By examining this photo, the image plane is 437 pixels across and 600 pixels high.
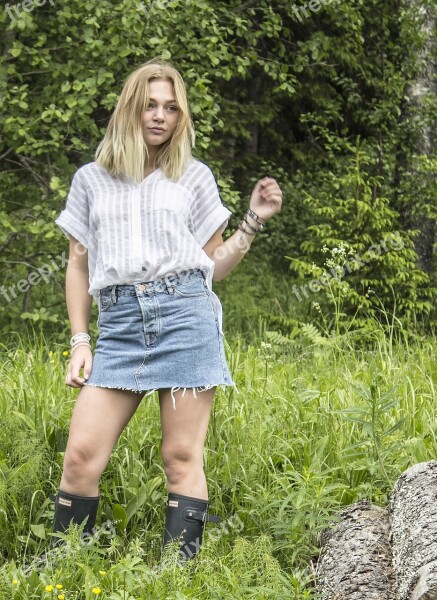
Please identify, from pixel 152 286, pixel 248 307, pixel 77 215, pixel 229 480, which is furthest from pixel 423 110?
pixel 152 286

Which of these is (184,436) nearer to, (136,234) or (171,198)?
(136,234)

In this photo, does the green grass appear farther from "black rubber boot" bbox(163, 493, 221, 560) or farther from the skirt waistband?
the skirt waistband

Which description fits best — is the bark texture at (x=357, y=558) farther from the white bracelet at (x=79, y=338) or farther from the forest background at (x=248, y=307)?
the white bracelet at (x=79, y=338)

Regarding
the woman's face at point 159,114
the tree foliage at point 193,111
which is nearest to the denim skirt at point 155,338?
the woman's face at point 159,114

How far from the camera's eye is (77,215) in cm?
334

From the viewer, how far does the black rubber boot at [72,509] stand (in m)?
3.29

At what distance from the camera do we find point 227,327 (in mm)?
8656

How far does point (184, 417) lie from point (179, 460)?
16 cm

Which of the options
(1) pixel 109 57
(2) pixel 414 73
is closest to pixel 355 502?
(1) pixel 109 57

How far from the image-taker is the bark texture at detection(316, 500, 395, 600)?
3.05 meters

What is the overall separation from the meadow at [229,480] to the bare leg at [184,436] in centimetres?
25

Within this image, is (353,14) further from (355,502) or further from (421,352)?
(355,502)

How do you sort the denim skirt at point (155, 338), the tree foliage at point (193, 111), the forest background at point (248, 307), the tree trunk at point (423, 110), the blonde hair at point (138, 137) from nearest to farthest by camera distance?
1. the denim skirt at point (155, 338)
2. the blonde hair at point (138, 137)
3. the forest background at point (248, 307)
4. the tree foliage at point (193, 111)
5. the tree trunk at point (423, 110)

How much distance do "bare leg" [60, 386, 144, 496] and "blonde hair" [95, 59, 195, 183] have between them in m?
0.75
